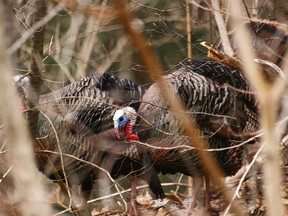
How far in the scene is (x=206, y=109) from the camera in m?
5.99

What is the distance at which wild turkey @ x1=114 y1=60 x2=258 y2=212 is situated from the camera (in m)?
5.82

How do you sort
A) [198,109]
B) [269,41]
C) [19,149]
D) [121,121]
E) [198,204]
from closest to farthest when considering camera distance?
[19,149], [269,41], [198,109], [121,121], [198,204]

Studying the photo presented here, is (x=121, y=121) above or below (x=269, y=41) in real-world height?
below

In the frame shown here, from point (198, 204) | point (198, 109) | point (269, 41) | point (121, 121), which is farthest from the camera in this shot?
point (198, 204)

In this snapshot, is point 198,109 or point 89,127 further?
point 89,127

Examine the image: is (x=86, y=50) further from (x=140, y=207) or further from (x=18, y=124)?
(x=18, y=124)

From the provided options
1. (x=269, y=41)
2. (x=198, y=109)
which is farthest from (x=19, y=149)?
(x=198, y=109)

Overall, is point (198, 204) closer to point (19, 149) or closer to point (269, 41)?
point (269, 41)

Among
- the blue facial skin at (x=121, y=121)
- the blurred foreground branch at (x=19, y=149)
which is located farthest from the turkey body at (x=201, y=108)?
the blurred foreground branch at (x=19, y=149)

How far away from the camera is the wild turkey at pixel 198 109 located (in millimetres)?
5824

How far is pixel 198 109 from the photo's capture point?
597 cm

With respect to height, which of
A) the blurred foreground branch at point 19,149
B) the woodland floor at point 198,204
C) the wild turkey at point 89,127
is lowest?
the woodland floor at point 198,204

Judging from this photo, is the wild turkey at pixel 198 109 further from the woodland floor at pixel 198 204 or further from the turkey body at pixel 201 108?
the woodland floor at pixel 198 204

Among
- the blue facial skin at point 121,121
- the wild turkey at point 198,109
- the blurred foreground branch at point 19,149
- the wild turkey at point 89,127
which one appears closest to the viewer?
the blurred foreground branch at point 19,149
